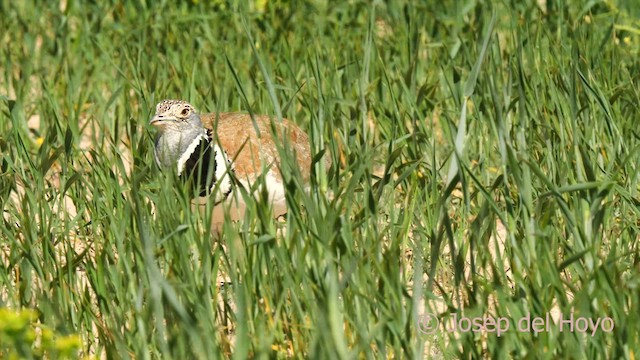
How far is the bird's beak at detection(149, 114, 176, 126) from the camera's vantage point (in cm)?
438

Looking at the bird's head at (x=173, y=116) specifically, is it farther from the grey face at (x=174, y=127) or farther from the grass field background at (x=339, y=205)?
the grass field background at (x=339, y=205)

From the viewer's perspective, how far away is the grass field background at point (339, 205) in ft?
9.69

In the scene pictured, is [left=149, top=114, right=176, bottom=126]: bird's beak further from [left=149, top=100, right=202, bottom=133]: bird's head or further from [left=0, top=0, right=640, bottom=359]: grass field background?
[left=0, top=0, right=640, bottom=359]: grass field background

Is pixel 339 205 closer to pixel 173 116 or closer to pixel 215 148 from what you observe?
pixel 215 148

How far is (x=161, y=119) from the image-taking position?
439 centimetres

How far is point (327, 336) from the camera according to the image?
8.63 ft

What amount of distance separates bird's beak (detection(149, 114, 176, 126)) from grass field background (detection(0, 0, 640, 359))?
0.11 metres

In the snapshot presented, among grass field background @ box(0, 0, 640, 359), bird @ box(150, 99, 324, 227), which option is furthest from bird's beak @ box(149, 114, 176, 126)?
grass field background @ box(0, 0, 640, 359)

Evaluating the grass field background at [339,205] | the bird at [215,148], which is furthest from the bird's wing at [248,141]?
the grass field background at [339,205]

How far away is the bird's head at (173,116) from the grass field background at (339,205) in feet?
0.40

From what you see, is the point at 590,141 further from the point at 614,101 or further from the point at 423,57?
the point at 423,57

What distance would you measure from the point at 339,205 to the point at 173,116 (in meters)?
1.33

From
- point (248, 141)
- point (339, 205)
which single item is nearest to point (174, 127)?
point (248, 141)

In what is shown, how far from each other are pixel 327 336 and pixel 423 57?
3.88m
